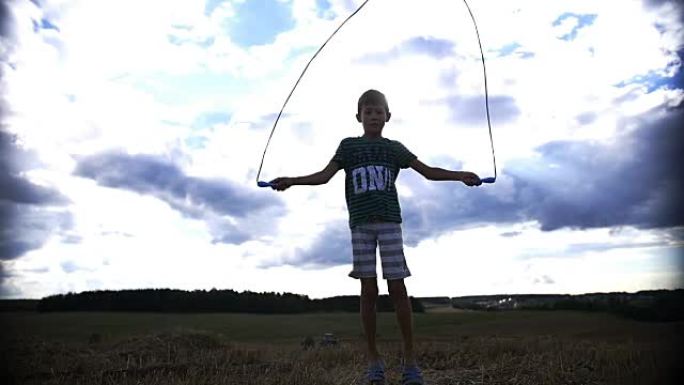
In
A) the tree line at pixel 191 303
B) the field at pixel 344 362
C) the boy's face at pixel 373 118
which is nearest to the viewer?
the field at pixel 344 362

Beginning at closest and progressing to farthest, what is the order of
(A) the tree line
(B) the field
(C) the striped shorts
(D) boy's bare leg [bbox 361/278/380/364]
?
(B) the field → (C) the striped shorts → (D) boy's bare leg [bbox 361/278/380/364] → (A) the tree line

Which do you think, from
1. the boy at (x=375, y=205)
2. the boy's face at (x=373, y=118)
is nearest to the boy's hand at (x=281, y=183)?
the boy at (x=375, y=205)

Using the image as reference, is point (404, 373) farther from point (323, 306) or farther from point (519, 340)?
point (323, 306)

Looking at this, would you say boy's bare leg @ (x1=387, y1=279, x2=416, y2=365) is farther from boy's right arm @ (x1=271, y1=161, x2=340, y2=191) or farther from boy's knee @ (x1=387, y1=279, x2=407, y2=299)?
boy's right arm @ (x1=271, y1=161, x2=340, y2=191)

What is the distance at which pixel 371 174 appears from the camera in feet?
14.8

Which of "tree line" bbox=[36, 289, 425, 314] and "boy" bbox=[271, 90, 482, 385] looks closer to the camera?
"boy" bbox=[271, 90, 482, 385]

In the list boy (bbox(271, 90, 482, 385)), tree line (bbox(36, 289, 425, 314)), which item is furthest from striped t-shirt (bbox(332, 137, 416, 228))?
tree line (bbox(36, 289, 425, 314))

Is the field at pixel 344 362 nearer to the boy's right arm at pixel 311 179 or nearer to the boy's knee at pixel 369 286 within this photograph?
the boy's knee at pixel 369 286

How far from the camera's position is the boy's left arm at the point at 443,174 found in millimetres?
4570

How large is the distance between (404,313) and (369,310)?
30 cm

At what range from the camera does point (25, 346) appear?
8242 mm

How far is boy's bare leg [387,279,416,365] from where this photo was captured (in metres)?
4.42

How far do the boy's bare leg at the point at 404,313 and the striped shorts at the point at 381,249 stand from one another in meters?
0.10

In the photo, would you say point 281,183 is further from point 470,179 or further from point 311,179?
point 470,179
